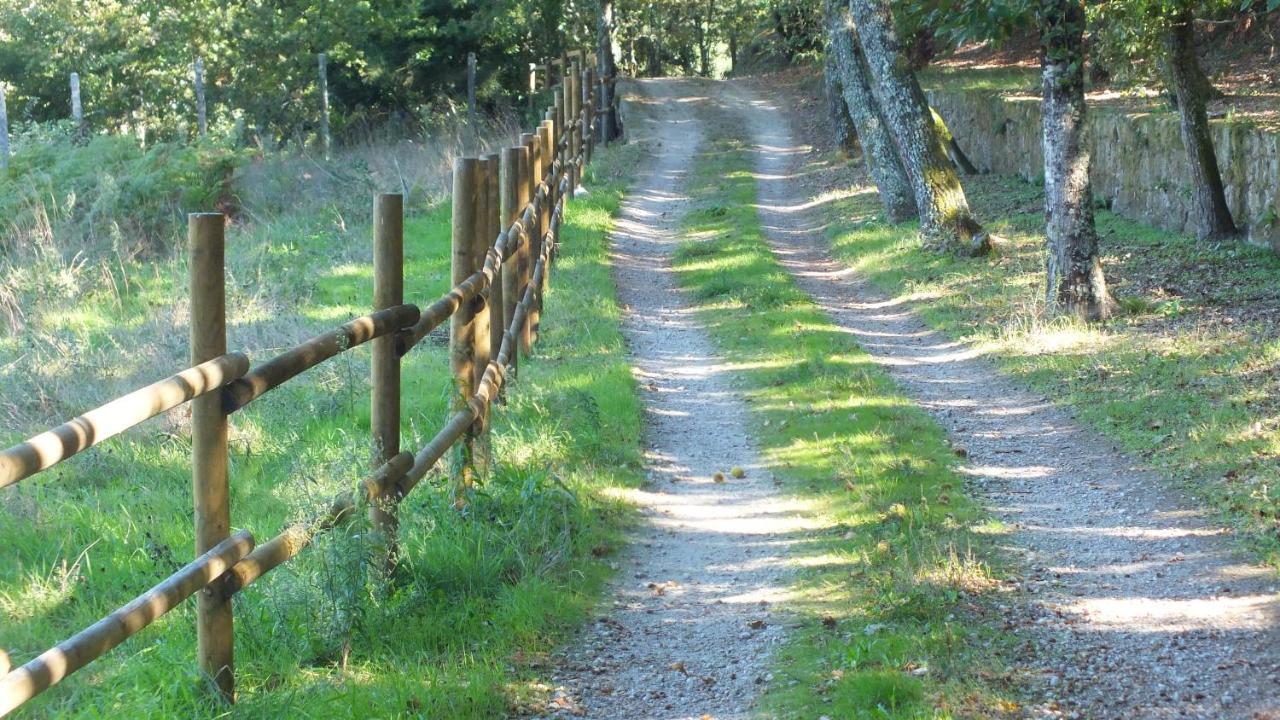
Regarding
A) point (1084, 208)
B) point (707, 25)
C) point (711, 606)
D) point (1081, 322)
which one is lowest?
point (711, 606)

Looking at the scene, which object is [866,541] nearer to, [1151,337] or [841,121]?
[1151,337]

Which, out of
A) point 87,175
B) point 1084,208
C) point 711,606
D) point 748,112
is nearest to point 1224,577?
point 711,606

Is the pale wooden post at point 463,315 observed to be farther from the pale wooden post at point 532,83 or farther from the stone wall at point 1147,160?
the pale wooden post at point 532,83

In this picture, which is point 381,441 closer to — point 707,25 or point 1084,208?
point 1084,208

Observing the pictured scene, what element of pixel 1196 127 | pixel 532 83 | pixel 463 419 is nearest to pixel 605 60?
pixel 532 83

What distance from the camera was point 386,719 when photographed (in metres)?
4.24

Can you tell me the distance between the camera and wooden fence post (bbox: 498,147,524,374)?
8898 mm

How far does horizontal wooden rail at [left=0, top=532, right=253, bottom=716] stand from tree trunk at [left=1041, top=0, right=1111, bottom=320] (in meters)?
8.42

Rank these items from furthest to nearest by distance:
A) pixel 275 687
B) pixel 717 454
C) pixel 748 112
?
pixel 748 112, pixel 717 454, pixel 275 687

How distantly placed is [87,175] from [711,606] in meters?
15.1

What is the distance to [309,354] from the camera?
448 centimetres

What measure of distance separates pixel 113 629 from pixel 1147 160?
14030 millimetres

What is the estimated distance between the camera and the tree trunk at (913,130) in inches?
570

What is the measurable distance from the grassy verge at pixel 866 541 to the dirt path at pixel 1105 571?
0.23 m
